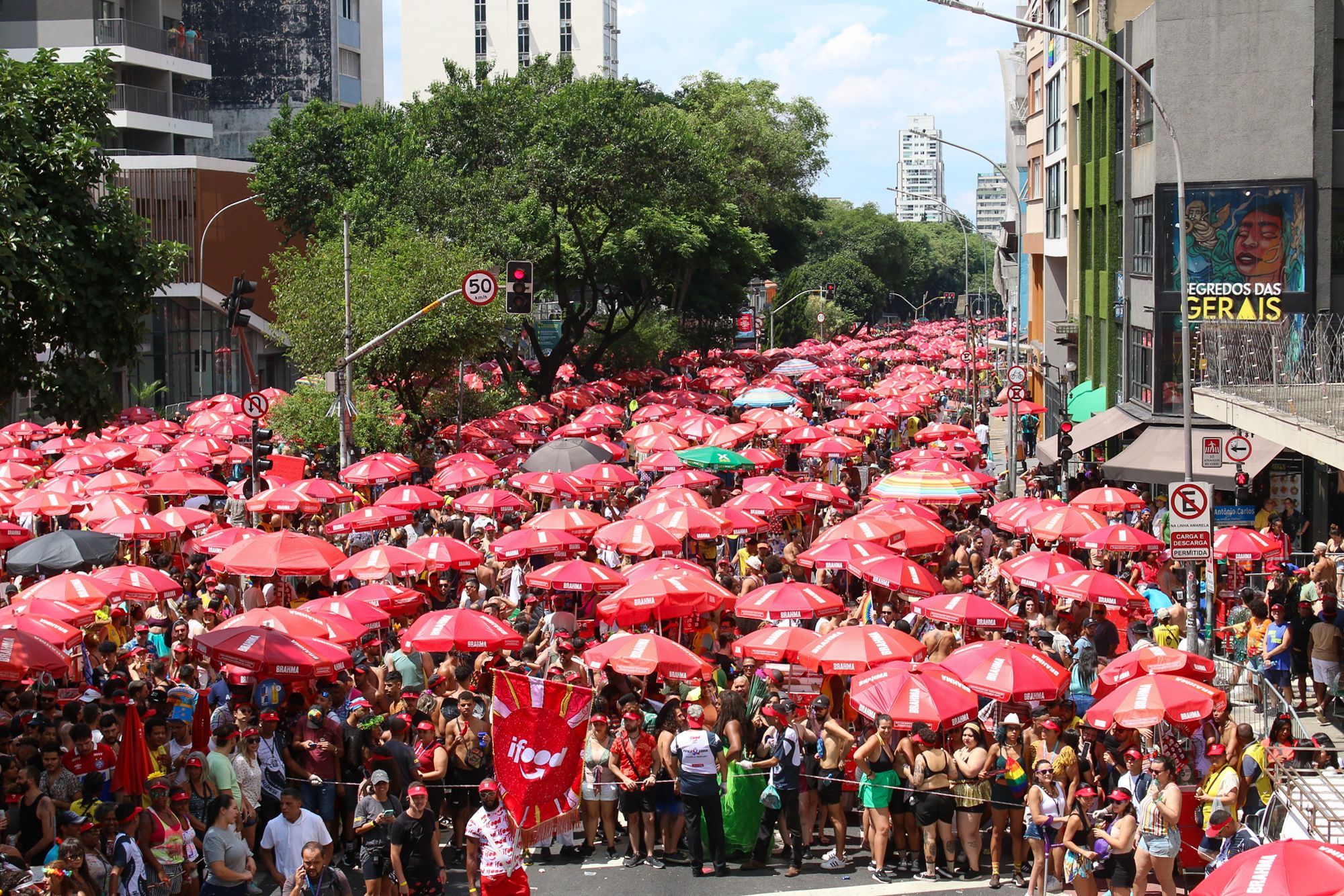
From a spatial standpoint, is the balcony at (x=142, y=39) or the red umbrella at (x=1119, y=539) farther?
the balcony at (x=142, y=39)

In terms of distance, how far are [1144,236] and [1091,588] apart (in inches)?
633

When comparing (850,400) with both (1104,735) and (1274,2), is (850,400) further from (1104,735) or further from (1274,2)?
(1104,735)

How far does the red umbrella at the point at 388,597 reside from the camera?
52.5 ft

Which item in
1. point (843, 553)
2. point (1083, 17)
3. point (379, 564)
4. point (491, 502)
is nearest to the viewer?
point (379, 564)

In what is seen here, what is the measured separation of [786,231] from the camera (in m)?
87.6

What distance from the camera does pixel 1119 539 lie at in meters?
18.9

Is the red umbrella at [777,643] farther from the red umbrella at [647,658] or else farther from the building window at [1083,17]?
the building window at [1083,17]

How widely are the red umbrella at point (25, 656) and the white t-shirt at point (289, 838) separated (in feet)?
10.9

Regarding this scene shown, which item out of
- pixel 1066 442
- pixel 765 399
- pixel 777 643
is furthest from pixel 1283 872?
pixel 765 399

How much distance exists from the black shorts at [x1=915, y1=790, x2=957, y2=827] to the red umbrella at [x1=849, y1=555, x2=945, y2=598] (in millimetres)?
4753

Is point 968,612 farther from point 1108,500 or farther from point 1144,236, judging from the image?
point 1144,236

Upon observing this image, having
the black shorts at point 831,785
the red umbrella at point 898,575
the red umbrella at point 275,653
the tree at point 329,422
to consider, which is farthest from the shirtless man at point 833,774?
the tree at point 329,422

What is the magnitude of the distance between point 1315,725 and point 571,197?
33551 mm

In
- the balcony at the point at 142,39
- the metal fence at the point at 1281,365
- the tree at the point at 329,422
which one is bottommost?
the tree at the point at 329,422
